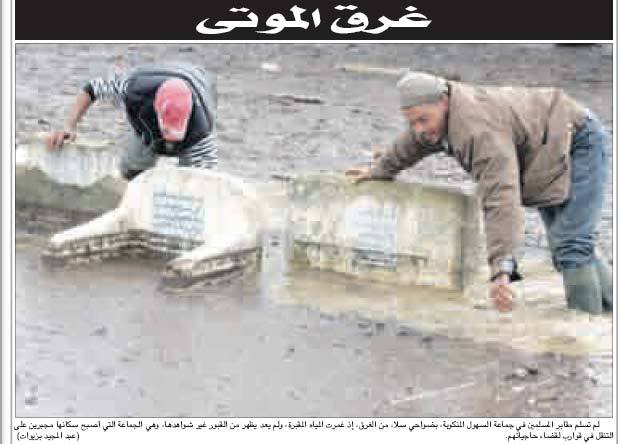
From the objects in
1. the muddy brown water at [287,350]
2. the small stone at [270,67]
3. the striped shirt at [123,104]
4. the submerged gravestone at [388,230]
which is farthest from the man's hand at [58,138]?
the small stone at [270,67]

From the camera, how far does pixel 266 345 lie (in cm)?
775

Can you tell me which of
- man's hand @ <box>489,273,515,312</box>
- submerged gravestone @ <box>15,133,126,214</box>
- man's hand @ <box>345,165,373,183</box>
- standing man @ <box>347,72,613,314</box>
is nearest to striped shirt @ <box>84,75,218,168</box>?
submerged gravestone @ <box>15,133,126,214</box>

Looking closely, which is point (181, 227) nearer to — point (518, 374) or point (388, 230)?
point (388, 230)

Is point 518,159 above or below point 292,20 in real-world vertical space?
below

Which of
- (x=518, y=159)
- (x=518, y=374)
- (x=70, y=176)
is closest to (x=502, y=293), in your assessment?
(x=518, y=374)

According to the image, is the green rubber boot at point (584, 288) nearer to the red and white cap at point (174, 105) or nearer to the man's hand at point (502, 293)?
the man's hand at point (502, 293)

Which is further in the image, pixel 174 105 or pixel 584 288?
pixel 174 105

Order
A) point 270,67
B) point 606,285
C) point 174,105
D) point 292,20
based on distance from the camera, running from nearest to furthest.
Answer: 1. point 606,285
2. point 292,20
3. point 174,105
4. point 270,67

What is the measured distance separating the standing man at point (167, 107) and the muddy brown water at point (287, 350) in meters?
0.76

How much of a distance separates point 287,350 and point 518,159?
1.47 metres

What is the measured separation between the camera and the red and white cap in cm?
895

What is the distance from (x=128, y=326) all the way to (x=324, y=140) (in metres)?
5.78

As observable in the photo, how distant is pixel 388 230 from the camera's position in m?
8.73
